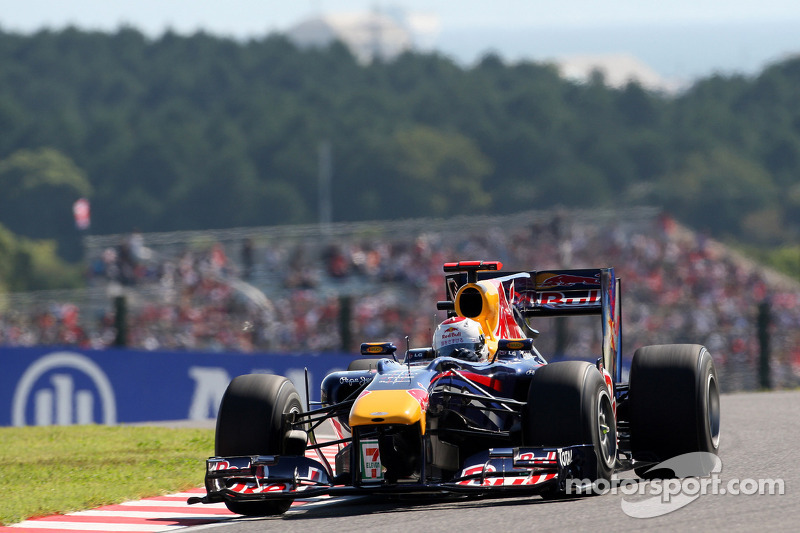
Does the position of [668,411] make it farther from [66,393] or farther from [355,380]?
[66,393]

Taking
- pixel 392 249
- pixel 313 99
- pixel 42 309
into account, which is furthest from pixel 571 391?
pixel 313 99

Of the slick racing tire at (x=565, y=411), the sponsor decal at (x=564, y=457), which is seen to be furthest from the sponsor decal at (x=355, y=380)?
the sponsor decal at (x=564, y=457)

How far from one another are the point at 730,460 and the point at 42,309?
23795 mm

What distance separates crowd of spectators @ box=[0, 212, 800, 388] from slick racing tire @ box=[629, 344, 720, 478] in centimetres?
1337

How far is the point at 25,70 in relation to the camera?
125 meters

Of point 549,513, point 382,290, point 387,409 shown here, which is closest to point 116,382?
point 387,409

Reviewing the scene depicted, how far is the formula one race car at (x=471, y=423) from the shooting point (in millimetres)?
7984

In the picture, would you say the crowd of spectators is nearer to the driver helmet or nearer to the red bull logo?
the red bull logo

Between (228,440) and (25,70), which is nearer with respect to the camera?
(228,440)

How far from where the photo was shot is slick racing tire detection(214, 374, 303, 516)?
849cm

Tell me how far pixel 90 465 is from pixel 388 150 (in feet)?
323

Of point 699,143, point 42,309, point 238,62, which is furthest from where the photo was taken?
point 238,62

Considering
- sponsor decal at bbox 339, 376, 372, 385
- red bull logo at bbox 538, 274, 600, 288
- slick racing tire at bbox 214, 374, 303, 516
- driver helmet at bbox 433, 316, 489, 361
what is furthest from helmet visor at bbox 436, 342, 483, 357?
red bull logo at bbox 538, 274, 600, 288

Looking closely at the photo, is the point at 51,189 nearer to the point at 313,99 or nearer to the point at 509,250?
the point at 313,99
